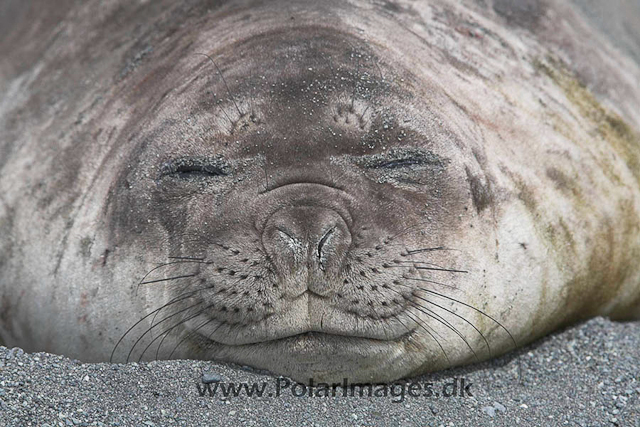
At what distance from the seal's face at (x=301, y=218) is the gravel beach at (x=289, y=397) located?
97 millimetres

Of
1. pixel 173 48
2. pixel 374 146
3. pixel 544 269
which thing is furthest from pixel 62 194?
pixel 544 269

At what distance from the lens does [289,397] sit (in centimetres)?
303

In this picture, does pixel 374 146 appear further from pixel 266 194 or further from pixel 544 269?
pixel 544 269

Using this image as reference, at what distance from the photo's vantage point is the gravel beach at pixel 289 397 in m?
2.84

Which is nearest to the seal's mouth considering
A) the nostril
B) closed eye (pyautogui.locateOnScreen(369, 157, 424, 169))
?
the nostril

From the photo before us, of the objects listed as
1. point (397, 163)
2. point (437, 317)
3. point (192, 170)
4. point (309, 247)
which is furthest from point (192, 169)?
point (437, 317)

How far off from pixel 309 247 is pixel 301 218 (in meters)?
0.10

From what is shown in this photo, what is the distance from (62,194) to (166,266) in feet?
2.66

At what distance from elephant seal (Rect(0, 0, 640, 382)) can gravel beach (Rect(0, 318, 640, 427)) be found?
88 millimetres

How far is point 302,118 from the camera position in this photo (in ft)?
10.3

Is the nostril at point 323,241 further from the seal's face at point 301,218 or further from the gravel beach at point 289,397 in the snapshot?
the gravel beach at point 289,397

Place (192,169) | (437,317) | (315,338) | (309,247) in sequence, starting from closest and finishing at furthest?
(309,247) < (315,338) < (437,317) < (192,169)

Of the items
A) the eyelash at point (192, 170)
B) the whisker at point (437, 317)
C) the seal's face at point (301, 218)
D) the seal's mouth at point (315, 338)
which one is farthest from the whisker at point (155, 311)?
the whisker at point (437, 317)

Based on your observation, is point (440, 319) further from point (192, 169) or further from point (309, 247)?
point (192, 169)
